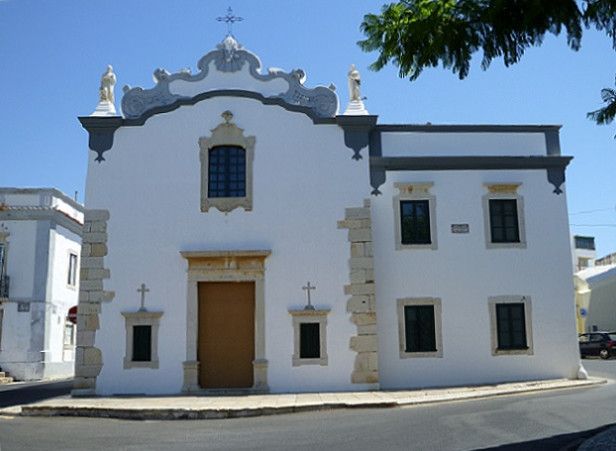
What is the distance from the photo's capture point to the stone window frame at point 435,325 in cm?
1631

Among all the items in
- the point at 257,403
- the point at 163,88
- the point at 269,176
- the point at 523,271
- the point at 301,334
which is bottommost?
the point at 257,403

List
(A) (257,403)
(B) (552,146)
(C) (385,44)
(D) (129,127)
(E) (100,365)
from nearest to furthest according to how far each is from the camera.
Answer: (C) (385,44) < (A) (257,403) < (E) (100,365) < (D) (129,127) < (B) (552,146)

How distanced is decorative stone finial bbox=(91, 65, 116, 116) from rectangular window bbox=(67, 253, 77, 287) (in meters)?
11.5

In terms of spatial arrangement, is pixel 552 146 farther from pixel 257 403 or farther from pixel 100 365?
pixel 100 365

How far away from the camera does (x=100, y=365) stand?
15625mm

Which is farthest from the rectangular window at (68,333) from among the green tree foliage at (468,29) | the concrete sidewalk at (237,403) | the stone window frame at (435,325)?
the green tree foliage at (468,29)

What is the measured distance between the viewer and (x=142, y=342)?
15781 millimetres

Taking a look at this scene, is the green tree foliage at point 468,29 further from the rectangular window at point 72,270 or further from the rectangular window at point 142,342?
the rectangular window at point 72,270

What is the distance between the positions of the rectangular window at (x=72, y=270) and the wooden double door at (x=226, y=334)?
1276 cm

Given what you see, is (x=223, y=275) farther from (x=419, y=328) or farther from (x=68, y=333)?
(x=68, y=333)

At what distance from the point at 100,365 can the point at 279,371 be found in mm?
4202

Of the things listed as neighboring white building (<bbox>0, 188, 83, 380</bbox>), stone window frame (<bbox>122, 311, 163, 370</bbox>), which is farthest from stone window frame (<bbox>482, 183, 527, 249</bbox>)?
neighboring white building (<bbox>0, 188, 83, 380</bbox>)

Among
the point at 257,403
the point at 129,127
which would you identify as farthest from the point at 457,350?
the point at 129,127

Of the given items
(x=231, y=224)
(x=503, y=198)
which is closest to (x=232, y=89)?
(x=231, y=224)
